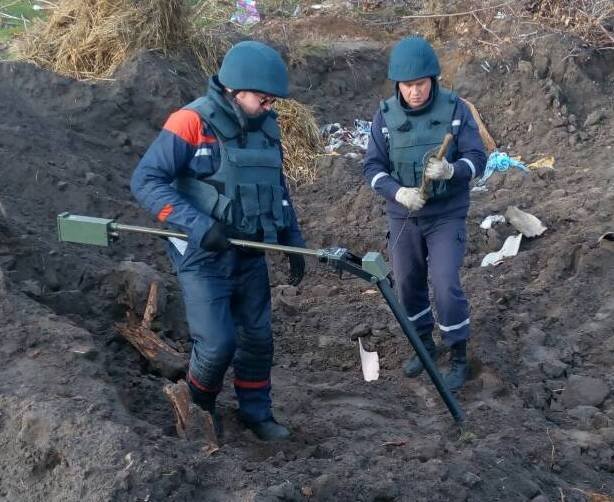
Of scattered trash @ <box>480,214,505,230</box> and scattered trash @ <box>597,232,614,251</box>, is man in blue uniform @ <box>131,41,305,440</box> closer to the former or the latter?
scattered trash @ <box>597,232,614,251</box>

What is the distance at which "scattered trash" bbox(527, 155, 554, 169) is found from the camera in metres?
9.05

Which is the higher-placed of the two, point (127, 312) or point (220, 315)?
point (220, 315)

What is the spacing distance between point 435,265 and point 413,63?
3.71 ft

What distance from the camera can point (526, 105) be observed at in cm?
1034

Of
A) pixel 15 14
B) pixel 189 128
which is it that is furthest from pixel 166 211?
pixel 15 14

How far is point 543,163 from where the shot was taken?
9172 mm

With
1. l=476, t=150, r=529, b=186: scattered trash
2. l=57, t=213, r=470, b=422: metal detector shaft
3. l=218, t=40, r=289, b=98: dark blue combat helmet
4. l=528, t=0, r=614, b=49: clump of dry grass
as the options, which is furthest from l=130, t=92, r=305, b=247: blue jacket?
l=528, t=0, r=614, b=49: clump of dry grass

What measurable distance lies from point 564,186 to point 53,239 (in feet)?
16.1

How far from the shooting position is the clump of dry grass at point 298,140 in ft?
31.2

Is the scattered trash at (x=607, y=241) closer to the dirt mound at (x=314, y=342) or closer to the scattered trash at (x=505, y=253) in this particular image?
the dirt mound at (x=314, y=342)

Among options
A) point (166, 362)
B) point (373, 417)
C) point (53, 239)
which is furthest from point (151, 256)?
point (373, 417)

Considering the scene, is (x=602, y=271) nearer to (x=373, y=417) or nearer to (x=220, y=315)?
(x=373, y=417)

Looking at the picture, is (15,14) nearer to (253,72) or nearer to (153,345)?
(153,345)

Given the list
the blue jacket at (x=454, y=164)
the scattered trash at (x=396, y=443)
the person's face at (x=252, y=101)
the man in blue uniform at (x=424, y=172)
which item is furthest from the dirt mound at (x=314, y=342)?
the person's face at (x=252, y=101)
